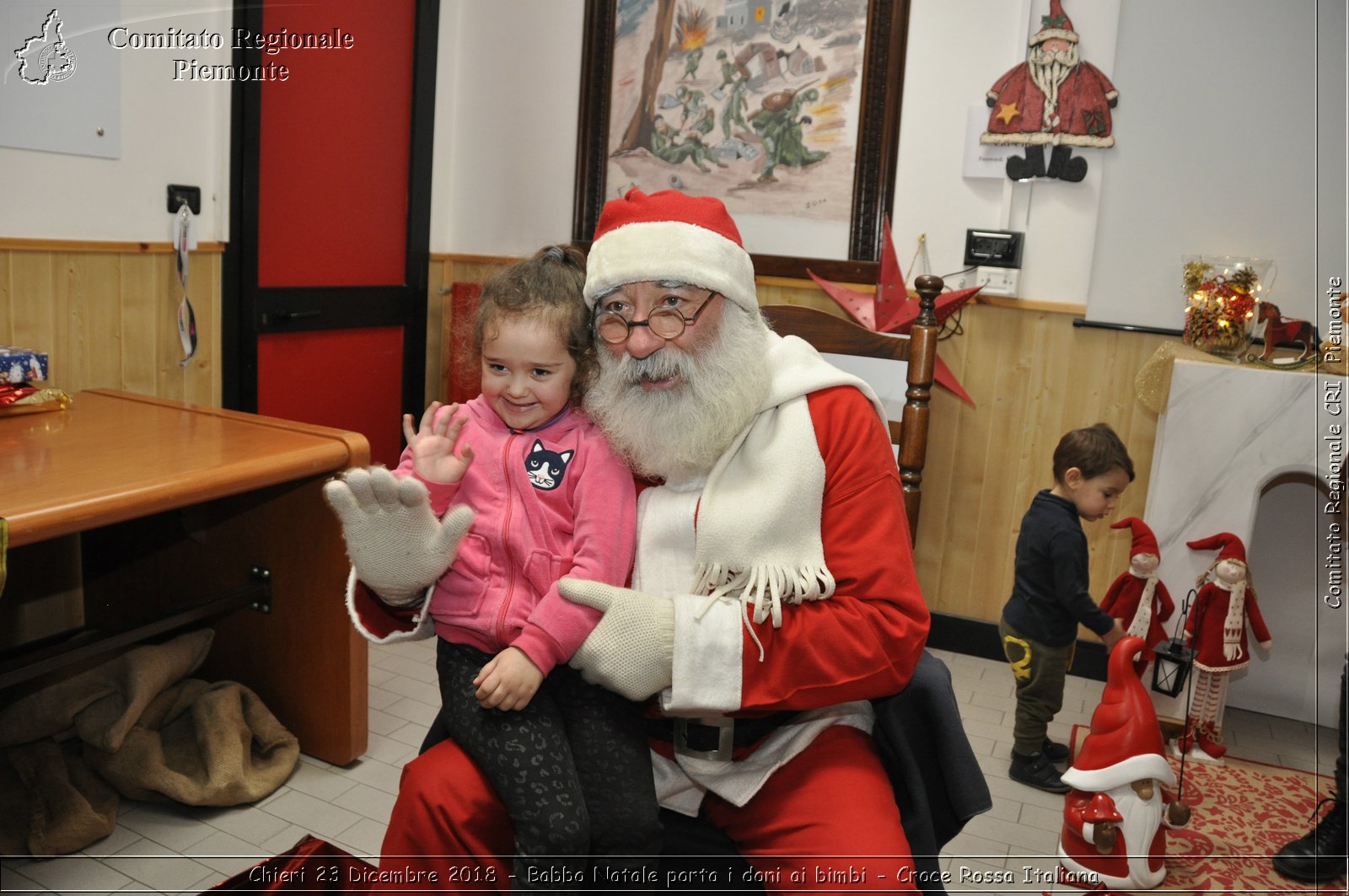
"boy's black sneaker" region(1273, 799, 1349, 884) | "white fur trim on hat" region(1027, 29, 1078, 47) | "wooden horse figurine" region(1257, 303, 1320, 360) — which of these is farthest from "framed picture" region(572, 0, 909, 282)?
"boy's black sneaker" region(1273, 799, 1349, 884)

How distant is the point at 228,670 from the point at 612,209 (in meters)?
1.70

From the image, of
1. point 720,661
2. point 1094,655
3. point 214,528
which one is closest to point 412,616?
point 720,661

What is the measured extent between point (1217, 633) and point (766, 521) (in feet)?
6.16

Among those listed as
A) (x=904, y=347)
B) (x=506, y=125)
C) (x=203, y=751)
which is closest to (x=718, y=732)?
(x=904, y=347)

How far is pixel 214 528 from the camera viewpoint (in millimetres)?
2514

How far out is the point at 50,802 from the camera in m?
2.07

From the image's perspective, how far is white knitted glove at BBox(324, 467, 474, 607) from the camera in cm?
126

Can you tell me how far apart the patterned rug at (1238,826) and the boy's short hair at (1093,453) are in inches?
27.2

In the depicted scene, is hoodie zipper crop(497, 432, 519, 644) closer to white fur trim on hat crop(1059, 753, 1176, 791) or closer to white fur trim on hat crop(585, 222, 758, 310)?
white fur trim on hat crop(585, 222, 758, 310)

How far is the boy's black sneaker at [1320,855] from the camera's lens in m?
2.12

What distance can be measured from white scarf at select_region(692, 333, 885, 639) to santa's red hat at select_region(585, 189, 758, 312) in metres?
0.22

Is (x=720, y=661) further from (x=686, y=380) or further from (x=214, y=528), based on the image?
(x=214, y=528)

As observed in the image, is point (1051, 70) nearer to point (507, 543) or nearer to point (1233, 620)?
point (1233, 620)

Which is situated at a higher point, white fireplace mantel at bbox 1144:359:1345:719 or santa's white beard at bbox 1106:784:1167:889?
white fireplace mantel at bbox 1144:359:1345:719
